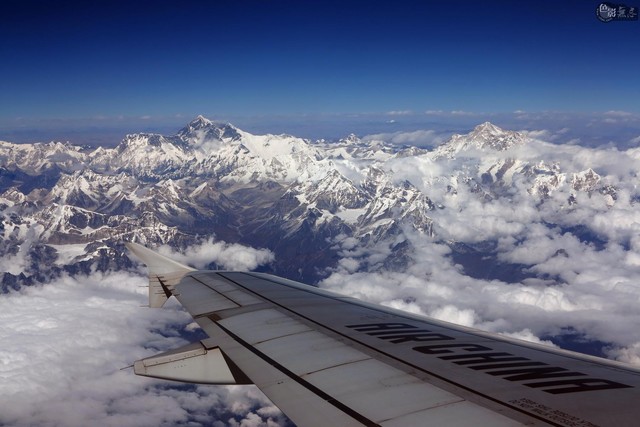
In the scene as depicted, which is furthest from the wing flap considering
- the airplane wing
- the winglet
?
the winglet

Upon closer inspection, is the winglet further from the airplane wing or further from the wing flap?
the wing flap

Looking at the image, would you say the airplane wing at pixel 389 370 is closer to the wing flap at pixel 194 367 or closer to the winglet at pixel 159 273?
the wing flap at pixel 194 367

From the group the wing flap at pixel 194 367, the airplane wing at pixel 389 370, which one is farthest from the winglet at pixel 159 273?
the wing flap at pixel 194 367

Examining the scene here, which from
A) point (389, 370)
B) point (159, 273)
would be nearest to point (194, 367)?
point (389, 370)

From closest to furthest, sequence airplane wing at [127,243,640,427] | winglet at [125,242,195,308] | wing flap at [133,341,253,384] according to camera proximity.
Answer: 1. airplane wing at [127,243,640,427]
2. wing flap at [133,341,253,384]
3. winglet at [125,242,195,308]

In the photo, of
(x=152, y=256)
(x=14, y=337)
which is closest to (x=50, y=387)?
(x=14, y=337)

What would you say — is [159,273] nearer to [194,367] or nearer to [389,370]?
[194,367]
